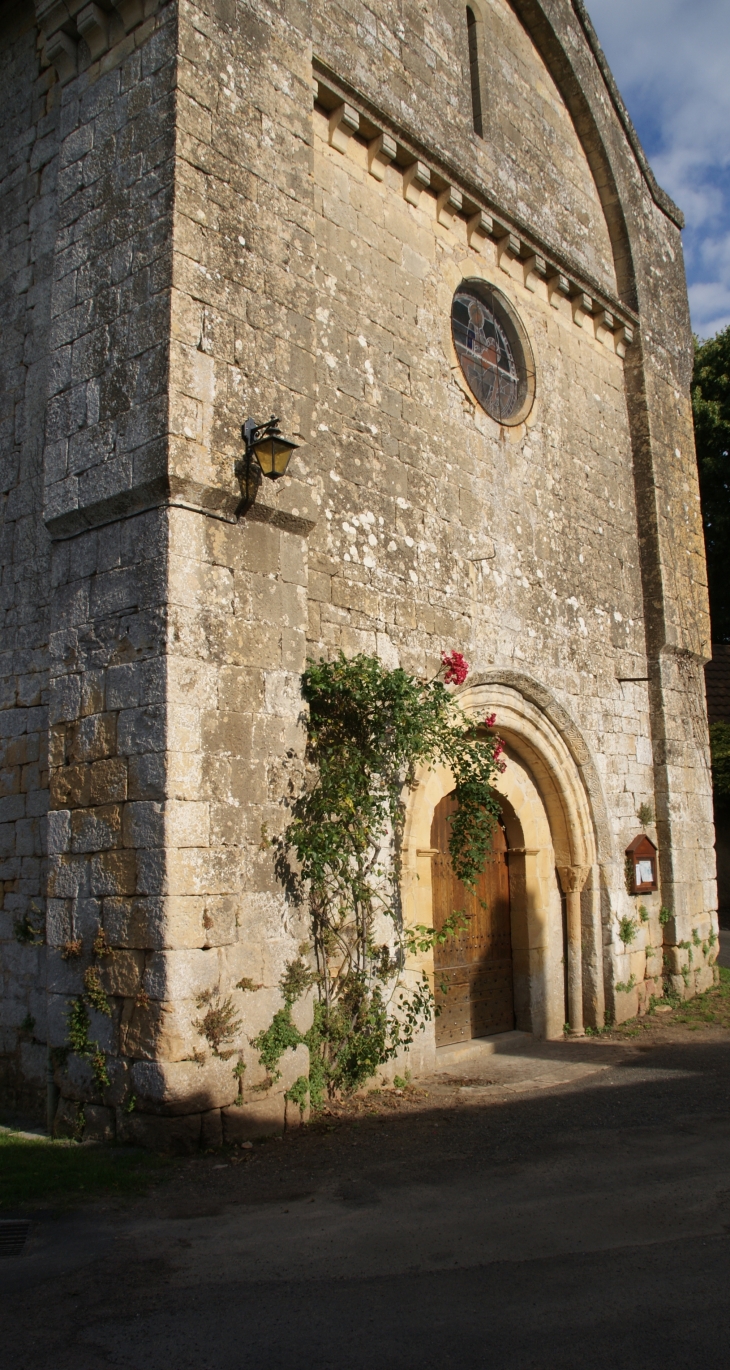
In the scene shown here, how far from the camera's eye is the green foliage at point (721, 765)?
14.3 metres

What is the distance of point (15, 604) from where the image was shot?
600cm

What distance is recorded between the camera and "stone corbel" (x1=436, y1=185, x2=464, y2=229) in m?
7.45

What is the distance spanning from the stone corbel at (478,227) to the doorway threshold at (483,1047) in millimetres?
6047

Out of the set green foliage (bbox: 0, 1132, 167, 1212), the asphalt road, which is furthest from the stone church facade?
the asphalt road

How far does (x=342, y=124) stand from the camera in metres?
6.63

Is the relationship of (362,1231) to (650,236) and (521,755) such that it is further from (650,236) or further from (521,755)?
(650,236)

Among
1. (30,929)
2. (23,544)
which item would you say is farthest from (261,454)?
(30,929)

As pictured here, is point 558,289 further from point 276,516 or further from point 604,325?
point 276,516

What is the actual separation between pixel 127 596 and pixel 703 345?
17.0 metres

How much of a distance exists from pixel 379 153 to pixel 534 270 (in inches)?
82.7

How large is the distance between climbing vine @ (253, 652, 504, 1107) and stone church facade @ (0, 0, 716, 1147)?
168 mm

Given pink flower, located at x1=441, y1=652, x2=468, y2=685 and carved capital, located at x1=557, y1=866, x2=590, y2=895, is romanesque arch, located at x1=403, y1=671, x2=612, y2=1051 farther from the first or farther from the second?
pink flower, located at x1=441, y1=652, x2=468, y2=685

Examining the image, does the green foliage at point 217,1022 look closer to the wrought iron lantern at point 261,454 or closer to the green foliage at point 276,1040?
the green foliage at point 276,1040

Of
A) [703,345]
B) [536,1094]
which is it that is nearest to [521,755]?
[536,1094]
